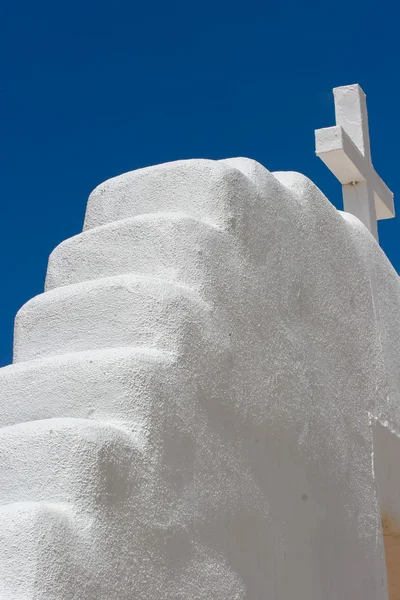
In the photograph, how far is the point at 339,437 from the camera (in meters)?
3.62

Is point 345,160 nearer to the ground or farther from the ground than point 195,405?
farther from the ground

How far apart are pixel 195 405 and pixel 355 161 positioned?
9.13ft

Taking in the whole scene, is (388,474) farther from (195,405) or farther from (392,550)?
(195,405)

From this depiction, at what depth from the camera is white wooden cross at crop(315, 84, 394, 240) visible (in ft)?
16.7

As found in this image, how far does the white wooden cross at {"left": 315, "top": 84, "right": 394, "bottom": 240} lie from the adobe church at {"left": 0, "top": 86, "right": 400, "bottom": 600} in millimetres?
1025

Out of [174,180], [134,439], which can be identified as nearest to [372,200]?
[174,180]

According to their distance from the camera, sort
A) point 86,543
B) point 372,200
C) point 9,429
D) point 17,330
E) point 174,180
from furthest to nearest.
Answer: point 372,200 → point 174,180 → point 17,330 → point 9,429 → point 86,543

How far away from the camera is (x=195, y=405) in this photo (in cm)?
268

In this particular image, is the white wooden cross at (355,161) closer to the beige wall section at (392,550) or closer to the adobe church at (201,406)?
the adobe church at (201,406)

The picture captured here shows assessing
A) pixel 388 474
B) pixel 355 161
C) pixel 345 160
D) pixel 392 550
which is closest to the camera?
pixel 388 474

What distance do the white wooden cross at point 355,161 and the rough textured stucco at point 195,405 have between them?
1089mm

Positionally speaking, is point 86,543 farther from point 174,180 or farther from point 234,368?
point 174,180

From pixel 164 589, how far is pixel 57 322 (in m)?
0.80

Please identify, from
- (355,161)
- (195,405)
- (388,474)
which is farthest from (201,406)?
(355,161)
